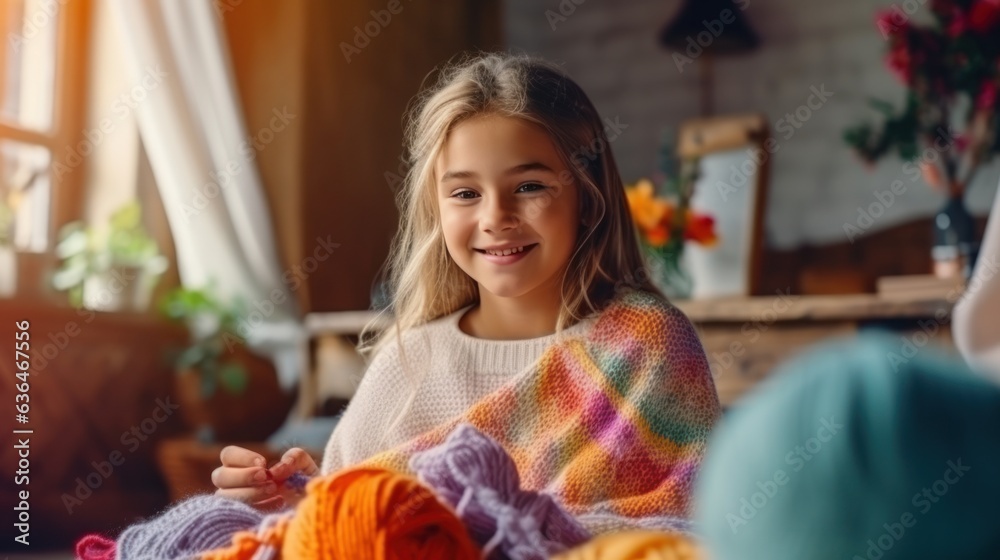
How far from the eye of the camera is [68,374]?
1745mm

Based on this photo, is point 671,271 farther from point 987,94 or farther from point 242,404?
point 242,404

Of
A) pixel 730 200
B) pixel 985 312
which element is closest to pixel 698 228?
pixel 730 200

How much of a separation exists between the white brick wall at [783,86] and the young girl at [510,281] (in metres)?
1.56

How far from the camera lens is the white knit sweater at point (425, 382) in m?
0.89

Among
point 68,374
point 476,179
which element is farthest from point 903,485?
point 68,374

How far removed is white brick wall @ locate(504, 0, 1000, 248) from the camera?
2.32 meters

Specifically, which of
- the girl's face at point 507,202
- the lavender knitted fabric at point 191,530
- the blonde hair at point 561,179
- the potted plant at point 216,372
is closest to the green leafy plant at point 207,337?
the potted plant at point 216,372

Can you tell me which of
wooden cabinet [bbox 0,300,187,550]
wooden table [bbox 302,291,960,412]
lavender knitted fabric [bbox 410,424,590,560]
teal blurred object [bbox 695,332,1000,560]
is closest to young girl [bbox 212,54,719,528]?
lavender knitted fabric [bbox 410,424,590,560]

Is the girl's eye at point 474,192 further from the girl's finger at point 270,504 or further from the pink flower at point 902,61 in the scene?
the pink flower at point 902,61

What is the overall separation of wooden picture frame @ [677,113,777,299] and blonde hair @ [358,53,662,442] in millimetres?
961

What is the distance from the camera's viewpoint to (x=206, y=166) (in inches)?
79.4

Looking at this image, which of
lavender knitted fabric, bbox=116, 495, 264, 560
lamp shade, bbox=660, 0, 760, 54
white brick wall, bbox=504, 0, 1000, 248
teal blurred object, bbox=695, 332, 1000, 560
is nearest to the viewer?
teal blurred object, bbox=695, 332, 1000, 560

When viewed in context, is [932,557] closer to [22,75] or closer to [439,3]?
[22,75]

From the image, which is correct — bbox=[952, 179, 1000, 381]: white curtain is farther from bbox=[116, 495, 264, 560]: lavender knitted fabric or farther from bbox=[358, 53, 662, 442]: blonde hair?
bbox=[116, 495, 264, 560]: lavender knitted fabric
